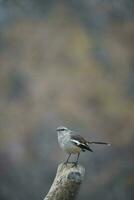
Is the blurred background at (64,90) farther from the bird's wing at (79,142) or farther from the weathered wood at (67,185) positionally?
the weathered wood at (67,185)

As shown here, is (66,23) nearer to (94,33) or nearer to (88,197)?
(94,33)

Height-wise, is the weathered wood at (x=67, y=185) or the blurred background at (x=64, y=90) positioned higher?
→ the blurred background at (x=64, y=90)

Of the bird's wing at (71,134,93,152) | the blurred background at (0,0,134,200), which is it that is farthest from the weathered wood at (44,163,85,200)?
the blurred background at (0,0,134,200)

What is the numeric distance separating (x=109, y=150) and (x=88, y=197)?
64 centimetres

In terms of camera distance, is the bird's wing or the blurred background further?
the blurred background

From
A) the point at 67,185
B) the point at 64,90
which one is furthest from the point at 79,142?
the point at 64,90

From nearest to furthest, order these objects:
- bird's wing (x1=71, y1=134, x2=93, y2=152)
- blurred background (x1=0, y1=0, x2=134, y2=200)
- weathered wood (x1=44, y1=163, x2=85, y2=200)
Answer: weathered wood (x1=44, y1=163, x2=85, y2=200) < bird's wing (x1=71, y1=134, x2=93, y2=152) < blurred background (x1=0, y1=0, x2=134, y2=200)

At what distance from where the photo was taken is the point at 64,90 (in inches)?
281

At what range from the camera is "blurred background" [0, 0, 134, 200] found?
6957 mm

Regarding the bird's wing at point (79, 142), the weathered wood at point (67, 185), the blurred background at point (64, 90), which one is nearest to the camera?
the weathered wood at point (67, 185)

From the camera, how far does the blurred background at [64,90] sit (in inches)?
274

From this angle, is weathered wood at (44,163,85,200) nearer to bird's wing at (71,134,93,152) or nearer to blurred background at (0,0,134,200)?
bird's wing at (71,134,93,152)

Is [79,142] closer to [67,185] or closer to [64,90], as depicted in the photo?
[67,185]

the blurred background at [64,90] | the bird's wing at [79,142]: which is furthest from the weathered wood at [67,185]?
the blurred background at [64,90]
